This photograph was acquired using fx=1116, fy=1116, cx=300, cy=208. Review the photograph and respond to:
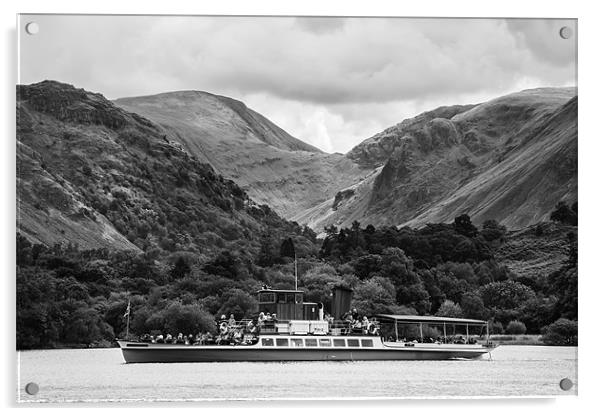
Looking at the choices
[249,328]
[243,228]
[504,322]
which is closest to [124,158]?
[243,228]

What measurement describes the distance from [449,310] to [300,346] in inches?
1156

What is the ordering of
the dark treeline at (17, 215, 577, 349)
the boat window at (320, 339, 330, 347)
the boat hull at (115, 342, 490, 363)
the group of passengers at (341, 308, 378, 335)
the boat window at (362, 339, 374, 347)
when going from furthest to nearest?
1. the dark treeline at (17, 215, 577, 349)
2. the group of passengers at (341, 308, 378, 335)
3. the boat window at (362, 339, 374, 347)
4. the boat window at (320, 339, 330, 347)
5. the boat hull at (115, 342, 490, 363)

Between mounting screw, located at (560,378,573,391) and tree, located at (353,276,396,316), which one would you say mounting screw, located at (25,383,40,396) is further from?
tree, located at (353,276,396,316)

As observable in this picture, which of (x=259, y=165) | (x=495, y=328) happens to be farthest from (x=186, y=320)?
(x=259, y=165)

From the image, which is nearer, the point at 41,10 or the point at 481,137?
the point at 41,10

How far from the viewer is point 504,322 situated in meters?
74.9

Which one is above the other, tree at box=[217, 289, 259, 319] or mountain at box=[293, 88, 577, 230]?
mountain at box=[293, 88, 577, 230]

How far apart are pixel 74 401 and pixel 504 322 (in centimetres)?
5030

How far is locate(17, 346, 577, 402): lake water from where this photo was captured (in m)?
31.5

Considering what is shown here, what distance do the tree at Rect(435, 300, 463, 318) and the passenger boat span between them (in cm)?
2268

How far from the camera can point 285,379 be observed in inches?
1481

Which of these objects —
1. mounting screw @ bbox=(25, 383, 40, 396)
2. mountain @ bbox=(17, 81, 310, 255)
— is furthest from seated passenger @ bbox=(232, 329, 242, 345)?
mountain @ bbox=(17, 81, 310, 255)
